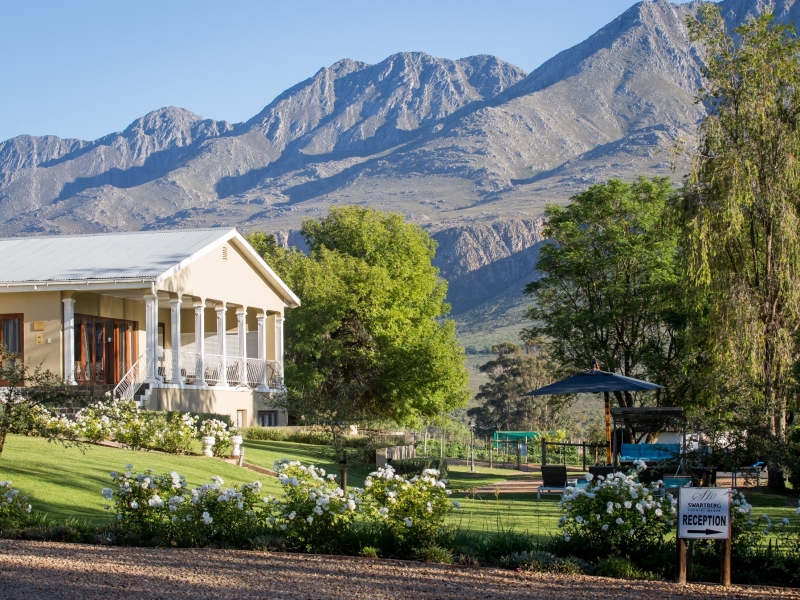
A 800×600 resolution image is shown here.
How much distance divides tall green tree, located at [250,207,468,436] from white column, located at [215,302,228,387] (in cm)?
386

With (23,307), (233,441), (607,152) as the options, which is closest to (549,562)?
(233,441)

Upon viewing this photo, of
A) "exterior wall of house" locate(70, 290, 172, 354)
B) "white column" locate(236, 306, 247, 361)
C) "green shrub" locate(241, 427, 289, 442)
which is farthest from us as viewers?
"white column" locate(236, 306, 247, 361)

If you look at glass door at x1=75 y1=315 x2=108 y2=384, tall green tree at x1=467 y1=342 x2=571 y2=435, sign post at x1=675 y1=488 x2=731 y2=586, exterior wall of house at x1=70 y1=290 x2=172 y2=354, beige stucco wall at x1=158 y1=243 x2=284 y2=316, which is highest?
beige stucco wall at x1=158 y1=243 x2=284 y2=316

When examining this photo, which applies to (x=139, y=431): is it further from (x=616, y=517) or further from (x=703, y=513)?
(x=703, y=513)

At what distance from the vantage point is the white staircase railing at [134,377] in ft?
77.7

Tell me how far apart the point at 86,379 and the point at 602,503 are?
20926 mm

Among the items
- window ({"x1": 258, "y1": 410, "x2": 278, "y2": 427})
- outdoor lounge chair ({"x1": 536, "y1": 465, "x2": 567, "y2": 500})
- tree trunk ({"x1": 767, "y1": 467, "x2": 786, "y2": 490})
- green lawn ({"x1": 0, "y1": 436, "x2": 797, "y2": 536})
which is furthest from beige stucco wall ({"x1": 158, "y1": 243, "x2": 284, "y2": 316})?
tree trunk ({"x1": 767, "y1": 467, "x2": 786, "y2": 490})

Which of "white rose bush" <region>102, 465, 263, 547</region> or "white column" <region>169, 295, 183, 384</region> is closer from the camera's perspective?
"white rose bush" <region>102, 465, 263, 547</region>

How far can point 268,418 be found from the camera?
31609 millimetres

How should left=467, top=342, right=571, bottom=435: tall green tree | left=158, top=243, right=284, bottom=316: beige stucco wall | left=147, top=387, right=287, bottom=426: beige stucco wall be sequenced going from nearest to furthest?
left=147, top=387, right=287, bottom=426: beige stucco wall < left=158, top=243, right=284, bottom=316: beige stucco wall < left=467, top=342, right=571, bottom=435: tall green tree

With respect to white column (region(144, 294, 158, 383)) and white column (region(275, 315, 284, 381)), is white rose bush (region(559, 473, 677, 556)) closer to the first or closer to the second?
white column (region(144, 294, 158, 383))

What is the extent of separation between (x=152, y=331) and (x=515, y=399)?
46.3 meters

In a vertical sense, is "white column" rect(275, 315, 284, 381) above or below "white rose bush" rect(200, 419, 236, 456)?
above

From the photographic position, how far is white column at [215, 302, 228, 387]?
1122 inches
